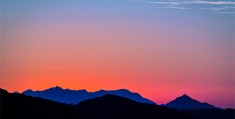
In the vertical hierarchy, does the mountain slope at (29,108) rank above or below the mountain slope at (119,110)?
below

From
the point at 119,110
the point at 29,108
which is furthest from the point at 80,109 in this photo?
the point at 29,108

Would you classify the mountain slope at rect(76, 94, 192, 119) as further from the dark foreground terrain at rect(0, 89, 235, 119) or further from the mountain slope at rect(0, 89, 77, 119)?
the mountain slope at rect(0, 89, 77, 119)

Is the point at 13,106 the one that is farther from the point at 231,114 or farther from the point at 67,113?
the point at 231,114

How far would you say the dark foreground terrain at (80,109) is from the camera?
80250mm

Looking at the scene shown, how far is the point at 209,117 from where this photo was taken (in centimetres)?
14188

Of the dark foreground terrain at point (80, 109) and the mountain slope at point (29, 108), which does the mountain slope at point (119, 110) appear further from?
the mountain slope at point (29, 108)

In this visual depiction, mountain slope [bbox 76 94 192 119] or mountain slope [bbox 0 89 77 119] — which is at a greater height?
mountain slope [bbox 76 94 192 119]

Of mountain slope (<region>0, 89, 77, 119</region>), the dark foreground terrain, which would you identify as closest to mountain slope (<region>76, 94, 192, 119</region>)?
the dark foreground terrain

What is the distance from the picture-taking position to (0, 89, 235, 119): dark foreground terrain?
80250 millimetres

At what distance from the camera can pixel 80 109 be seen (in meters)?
97.9

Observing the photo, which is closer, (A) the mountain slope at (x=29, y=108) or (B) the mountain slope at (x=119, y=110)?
(A) the mountain slope at (x=29, y=108)

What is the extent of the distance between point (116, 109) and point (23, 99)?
25.1 m

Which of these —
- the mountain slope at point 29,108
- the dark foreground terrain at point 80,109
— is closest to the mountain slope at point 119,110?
the dark foreground terrain at point 80,109

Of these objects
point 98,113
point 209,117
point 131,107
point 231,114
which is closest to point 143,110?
point 131,107
